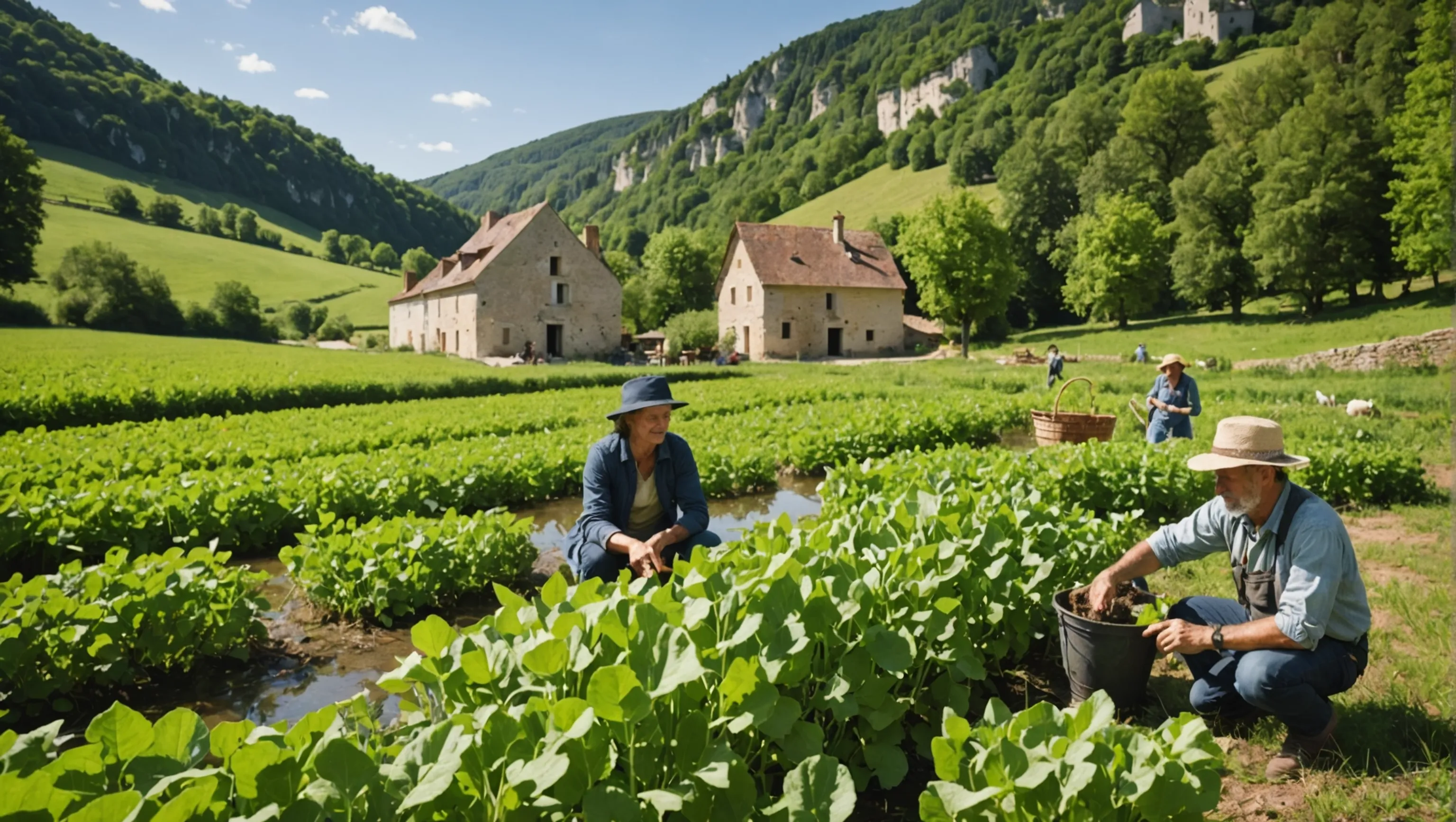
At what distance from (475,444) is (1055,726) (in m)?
10.4

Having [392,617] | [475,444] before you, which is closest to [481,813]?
[392,617]

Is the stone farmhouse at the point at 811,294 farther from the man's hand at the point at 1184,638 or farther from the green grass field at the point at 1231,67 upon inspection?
the green grass field at the point at 1231,67

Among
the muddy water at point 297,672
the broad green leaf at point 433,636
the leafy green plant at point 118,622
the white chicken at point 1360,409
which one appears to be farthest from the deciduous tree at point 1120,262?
the broad green leaf at point 433,636

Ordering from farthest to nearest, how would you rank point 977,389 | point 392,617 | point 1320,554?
point 977,389 → point 392,617 → point 1320,554

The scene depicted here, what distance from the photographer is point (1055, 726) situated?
2553 millimetres

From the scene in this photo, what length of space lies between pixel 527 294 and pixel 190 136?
127516mm

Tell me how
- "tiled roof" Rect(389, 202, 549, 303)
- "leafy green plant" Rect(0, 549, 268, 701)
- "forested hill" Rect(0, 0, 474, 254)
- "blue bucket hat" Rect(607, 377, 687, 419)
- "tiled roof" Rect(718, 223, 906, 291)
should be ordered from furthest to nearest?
1. "forested hill" Rect(0, 0, 474, 254)
2. "tiled roof" Rect(718, 223, 906, 291)
3. "tiled roof" Rect(389, 202, 549, 303)
4. "blue bucket hat" Rect(607, 377, 687, 419)
5. "leafy green plant" Rect(0, 549, 268, 701)

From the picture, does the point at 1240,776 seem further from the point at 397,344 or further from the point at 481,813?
the point at 397,344

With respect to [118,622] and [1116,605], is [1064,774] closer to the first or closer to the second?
[1116,605]

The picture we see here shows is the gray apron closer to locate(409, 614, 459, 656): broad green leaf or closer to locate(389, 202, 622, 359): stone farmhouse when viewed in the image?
locate(409, 614, 459, 656): broad green leaf

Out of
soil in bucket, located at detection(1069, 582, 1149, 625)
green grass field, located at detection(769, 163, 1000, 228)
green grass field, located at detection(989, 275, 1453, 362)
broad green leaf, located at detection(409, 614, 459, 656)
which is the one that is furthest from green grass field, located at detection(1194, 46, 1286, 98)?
broad green leaf, located at detection(409, 614, 459, 656)

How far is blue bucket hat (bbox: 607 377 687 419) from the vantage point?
15.5ft

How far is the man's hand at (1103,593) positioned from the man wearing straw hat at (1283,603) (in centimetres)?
29

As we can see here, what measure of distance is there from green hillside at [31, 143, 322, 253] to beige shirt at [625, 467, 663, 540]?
331 feet
